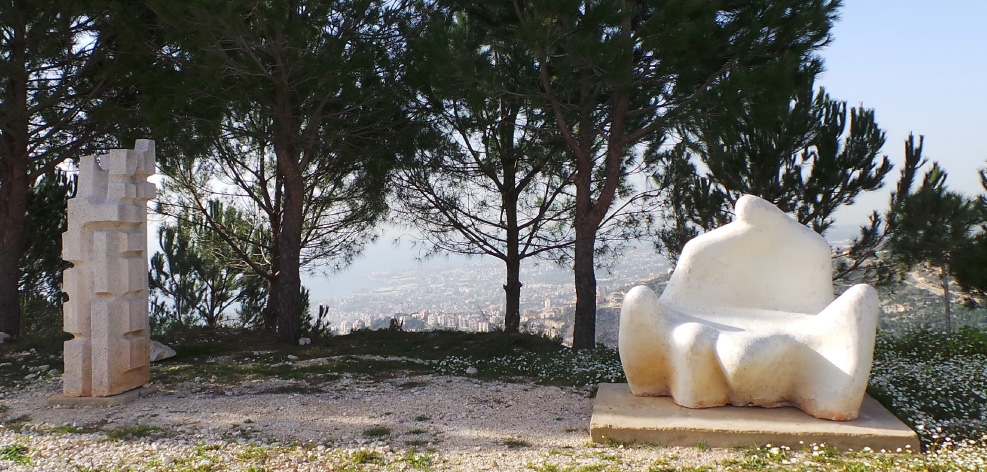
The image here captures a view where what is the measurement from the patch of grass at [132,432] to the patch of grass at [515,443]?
1.95 metres

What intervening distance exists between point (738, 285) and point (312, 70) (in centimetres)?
455

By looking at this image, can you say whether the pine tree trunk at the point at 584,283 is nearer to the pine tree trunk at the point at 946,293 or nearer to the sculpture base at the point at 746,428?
the sculpture base at the point at 746,428

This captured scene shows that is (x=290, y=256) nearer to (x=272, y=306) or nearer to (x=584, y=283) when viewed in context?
(x=272, y=306)

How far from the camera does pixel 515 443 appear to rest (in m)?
3.89

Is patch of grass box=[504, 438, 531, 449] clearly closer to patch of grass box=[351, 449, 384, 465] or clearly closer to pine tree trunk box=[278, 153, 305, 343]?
patch of grass box=[351, 449, 384, 465]

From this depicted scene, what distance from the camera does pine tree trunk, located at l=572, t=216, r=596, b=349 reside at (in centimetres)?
785

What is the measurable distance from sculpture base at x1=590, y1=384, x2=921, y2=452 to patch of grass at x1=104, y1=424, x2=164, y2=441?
2.45 metres

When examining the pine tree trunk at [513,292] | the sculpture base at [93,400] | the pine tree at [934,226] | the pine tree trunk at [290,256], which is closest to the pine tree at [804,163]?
the pine tree at [934,226]

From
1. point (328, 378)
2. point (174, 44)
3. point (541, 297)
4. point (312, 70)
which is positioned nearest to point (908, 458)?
point (328, 378)

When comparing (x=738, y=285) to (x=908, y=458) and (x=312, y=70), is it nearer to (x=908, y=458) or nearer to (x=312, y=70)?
(x=908, y=458)

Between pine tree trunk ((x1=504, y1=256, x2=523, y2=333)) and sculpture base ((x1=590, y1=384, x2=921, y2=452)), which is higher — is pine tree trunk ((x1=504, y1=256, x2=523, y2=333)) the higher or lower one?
the higher one

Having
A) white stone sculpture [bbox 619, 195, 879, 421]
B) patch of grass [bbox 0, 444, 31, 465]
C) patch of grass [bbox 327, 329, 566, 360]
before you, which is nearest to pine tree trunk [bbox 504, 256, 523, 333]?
patch of grass [bbox 327, 329, 566, 360]

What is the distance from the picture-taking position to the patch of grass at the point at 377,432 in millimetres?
4083

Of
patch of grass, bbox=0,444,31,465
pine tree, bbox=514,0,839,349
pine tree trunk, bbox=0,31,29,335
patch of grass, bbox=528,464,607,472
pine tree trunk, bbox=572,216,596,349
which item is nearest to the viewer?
patch of grass, bbox=528,464,607,472
